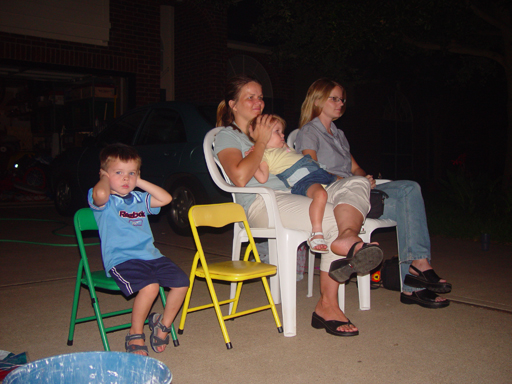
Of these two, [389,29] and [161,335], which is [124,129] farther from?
[161,335]

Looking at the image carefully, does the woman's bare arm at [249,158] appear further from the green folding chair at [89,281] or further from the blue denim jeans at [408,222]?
the blue denim jeans at [408,222]

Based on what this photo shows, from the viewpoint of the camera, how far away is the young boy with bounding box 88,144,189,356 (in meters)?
2.74

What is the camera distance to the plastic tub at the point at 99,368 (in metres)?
1.74

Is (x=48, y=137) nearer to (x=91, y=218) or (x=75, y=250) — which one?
(x=75, y=250)

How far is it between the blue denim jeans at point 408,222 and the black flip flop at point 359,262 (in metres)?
0.92

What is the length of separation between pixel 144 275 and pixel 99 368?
96cm

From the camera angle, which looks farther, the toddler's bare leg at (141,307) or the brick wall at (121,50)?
the brick wall at (121,50)

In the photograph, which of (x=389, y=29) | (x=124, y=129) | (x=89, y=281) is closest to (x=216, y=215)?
(x=89, y=281)

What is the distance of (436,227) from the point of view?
7.02 meters

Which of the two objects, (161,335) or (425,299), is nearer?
(161,335)

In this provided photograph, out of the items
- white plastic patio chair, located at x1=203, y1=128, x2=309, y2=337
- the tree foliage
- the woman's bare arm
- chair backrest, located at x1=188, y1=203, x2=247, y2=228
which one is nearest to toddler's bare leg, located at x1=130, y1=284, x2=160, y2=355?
chair backrest, located at x1=188, y1=203, x2=247, y2=228

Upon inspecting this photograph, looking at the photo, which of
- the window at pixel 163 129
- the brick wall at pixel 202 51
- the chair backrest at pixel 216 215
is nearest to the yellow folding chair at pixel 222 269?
the chair backrest at pixel 216 215

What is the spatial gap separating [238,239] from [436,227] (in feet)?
14.2

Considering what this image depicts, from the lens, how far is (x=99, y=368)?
181cm
